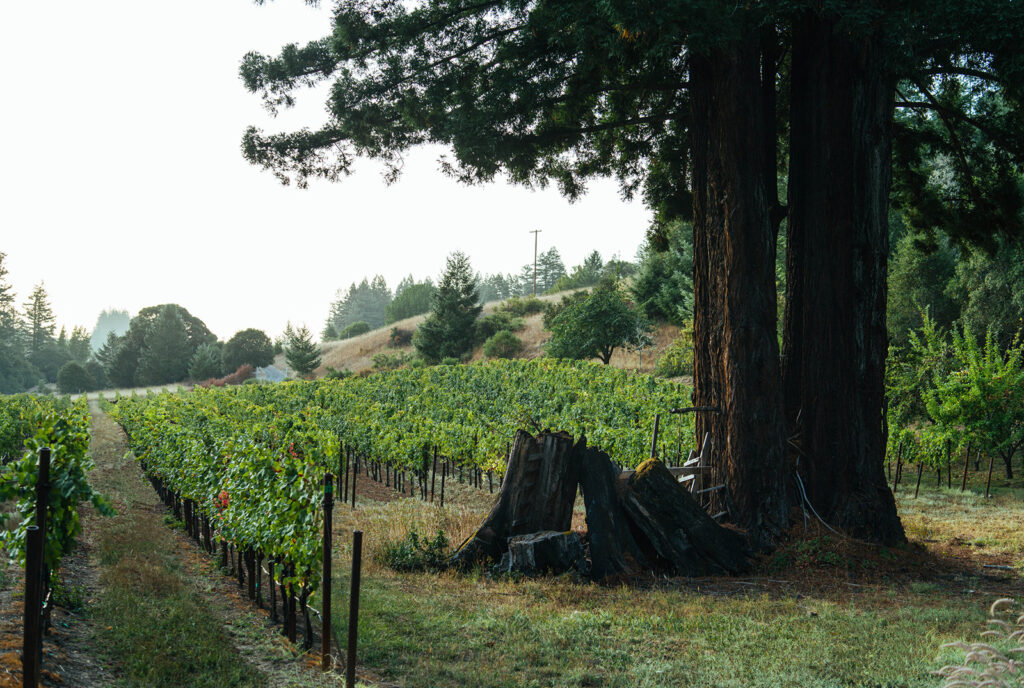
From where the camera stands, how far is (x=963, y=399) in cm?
1571

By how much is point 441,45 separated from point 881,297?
6.69 metres

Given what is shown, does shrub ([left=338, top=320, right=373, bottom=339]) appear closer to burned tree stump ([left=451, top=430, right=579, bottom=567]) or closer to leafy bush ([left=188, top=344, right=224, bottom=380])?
leafy bush ([left=188, top=344, right=224, bottom=380])

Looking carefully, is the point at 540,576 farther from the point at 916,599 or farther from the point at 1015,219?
the point at 1015,219

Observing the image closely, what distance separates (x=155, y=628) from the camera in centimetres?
571

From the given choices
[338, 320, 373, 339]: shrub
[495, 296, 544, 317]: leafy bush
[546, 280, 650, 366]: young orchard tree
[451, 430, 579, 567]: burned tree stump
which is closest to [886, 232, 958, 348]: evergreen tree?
[546, 280, 650, 366]: young orchard tree

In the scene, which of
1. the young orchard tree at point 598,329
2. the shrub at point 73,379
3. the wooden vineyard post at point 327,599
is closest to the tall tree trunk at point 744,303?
the wooden vineyard post at point 327,599

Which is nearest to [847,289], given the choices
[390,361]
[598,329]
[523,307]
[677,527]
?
[677,527]

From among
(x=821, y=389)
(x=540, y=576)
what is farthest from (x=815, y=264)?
(x=540, y=576)

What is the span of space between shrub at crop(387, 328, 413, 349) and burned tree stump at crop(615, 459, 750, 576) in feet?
176

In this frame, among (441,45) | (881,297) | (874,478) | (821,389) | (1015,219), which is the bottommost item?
(874,478)

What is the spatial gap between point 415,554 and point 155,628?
309 centimetres

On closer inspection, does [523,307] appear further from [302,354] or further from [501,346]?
[302,354]

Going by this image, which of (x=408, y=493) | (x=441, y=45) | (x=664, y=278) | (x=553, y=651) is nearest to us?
(x=553, y=651)

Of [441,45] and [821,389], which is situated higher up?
[441,45]
